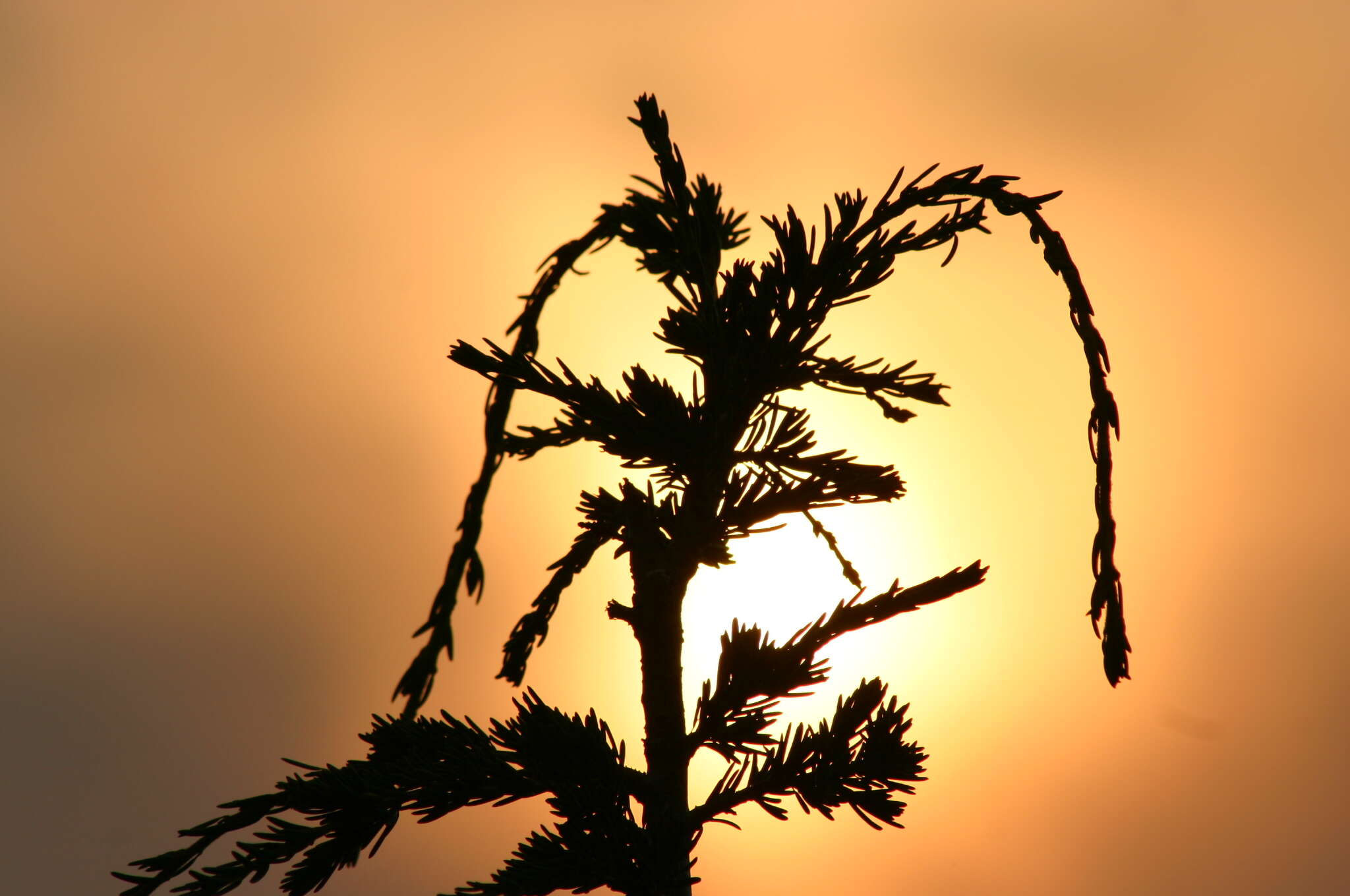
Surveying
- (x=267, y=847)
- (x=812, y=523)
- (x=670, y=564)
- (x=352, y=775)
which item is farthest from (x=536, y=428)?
(x=267, y=847)

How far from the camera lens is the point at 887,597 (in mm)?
1350

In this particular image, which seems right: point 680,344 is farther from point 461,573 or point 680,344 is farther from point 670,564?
point 461,573

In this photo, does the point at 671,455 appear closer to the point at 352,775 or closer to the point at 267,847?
the point at 352,775

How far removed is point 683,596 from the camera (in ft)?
4.62

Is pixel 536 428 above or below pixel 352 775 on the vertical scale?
above

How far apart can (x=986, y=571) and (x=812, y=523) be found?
368 mm

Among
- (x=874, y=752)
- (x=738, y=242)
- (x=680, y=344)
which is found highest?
(x=738, y=242)

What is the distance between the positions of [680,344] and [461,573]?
53 centimetres

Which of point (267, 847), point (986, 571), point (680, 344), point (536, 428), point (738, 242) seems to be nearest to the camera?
point (267, 847)

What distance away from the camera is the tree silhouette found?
1282mm

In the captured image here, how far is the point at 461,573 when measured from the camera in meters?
1.63

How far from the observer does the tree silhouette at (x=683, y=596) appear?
4.21 ft

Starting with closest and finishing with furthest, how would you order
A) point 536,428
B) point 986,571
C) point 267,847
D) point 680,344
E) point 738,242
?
point 267,847, point 986,571, point 680,344, point 536,428, point 738,242

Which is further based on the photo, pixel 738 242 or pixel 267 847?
pixel 738 242
